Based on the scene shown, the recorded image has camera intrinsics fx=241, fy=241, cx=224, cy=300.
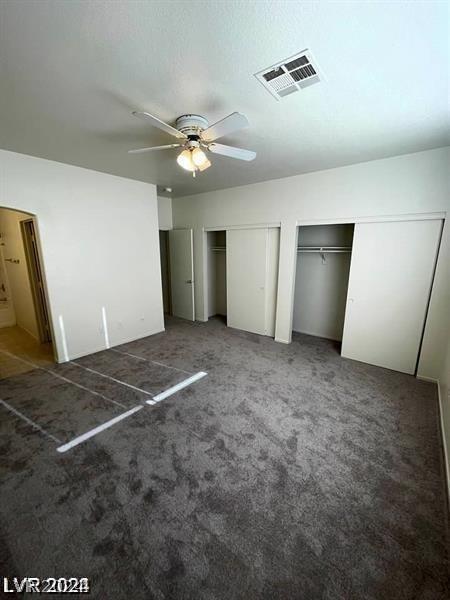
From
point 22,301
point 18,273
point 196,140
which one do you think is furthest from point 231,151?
point 22,301

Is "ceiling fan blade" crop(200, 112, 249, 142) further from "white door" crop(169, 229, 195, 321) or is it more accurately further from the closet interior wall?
the closet interior wall

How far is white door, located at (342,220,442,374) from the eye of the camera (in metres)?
2.92

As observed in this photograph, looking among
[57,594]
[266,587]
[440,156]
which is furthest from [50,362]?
[440,156]

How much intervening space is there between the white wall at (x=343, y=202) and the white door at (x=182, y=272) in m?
0.37

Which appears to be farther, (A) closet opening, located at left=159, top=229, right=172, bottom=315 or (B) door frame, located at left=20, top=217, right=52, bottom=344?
(A) closet opening, located at left=159, top=229, right=172, bottom=315

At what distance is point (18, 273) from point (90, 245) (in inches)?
79.5

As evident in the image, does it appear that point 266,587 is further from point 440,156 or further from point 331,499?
point 440,156

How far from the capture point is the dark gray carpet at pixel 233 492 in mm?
1249

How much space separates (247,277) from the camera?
4609mm

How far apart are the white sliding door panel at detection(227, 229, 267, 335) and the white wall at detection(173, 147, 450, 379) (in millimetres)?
290

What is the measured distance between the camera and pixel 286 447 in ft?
6.73

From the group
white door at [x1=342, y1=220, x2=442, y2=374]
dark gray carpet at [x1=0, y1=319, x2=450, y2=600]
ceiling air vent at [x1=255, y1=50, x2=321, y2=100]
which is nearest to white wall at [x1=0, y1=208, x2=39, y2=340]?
dark gray carpet at [x1=0, y1=319, x2=450, y2=600]

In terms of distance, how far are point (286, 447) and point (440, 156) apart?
3.45 m

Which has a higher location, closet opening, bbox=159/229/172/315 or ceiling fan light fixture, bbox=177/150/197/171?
ceiling fan light fixture, bbox=177/150/197/171
